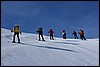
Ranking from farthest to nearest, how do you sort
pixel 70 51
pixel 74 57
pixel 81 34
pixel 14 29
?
pixel 81 34 → pixel 14 29 → pixel 70 51 → pixel 74 57

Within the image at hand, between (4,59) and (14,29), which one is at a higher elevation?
(14,29)

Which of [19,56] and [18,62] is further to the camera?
[19,56]

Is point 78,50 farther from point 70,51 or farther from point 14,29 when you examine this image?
point 14,29

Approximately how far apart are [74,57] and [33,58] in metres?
3.01

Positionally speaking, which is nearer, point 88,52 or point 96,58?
point 96,58

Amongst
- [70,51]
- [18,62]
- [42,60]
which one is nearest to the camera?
[18,62]

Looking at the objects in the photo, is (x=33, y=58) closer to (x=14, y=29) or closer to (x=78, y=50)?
(x=78, y=50)

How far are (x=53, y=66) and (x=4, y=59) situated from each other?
8.66 ft

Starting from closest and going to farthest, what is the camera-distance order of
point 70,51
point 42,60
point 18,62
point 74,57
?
point 18,62, point 42,60, point 74,57, point 70,51

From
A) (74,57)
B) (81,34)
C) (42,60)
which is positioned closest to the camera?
(42,60)

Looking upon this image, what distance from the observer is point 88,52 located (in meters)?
21.8

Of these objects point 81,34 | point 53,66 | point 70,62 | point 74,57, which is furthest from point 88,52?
point 81,34

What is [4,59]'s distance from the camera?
16.7 meters

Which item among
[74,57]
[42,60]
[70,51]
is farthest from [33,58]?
[70,51]
